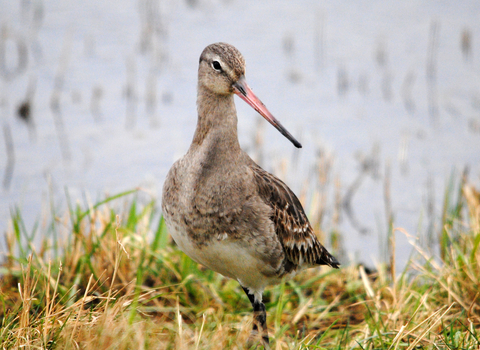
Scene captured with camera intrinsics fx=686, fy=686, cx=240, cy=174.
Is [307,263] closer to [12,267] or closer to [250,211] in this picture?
[250,211]

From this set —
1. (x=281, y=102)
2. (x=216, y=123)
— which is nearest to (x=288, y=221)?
(x=216, y=123)

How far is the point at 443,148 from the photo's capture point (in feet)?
27.9

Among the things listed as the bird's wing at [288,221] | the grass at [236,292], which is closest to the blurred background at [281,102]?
the grass at [236,292]

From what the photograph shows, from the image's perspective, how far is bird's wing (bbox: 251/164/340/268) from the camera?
4.21 metres

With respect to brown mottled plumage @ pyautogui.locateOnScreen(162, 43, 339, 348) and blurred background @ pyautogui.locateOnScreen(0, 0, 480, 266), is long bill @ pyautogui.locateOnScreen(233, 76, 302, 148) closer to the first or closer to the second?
brown mottled plumage @ pyautogui.locateOnScreen(162, 43, 339, 348)

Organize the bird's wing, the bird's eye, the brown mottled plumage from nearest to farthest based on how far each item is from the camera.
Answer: the brown mottled plumage, the bird's eye, the bird's wing

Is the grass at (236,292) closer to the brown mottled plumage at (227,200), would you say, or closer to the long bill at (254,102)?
the brown mottled plumage at (227,200)

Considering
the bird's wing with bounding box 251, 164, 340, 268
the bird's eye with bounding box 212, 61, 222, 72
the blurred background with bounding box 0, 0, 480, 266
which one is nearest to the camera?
the bird's eye with bounding box 212, 61, 222, 72

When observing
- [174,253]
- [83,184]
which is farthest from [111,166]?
[174,253]

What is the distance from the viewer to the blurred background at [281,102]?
7609mm

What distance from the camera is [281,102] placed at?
9039mm

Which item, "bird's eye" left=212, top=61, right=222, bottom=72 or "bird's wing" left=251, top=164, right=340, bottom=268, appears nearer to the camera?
"bird's eye" left=212, top=61, right=222, bottom=72

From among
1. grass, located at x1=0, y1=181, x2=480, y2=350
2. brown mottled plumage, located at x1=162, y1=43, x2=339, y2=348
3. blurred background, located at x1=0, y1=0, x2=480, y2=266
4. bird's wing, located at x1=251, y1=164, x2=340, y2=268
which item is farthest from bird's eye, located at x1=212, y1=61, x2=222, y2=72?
blurred background, located at x1=0, y1=0, x2=480, y2=266

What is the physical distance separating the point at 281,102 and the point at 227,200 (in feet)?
17.2
